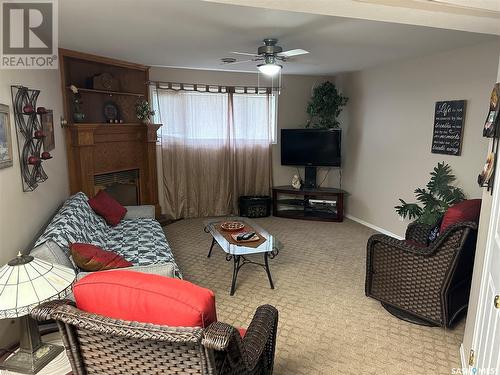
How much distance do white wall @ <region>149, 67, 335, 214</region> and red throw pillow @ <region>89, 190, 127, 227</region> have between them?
5.10ft

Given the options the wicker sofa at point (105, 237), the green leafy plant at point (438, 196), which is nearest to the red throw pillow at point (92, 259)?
the wicker sofa at point (105, 237)

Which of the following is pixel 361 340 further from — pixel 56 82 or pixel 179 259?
pixel 56 82

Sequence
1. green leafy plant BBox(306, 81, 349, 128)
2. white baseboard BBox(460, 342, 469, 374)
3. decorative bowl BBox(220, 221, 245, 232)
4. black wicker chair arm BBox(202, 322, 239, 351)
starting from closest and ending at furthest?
black wicker chair arm BBox(202, 322, 239, 351) < white baseboard BBox(460, 342, 469, 374) < decorative bowl BBox(220, 221, 245, 232) < green leafy plant BBox(306, 81, 349, 128)

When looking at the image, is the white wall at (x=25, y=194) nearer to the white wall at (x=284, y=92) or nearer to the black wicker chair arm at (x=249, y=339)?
the black wicker chair arm at (x=249, y=339)

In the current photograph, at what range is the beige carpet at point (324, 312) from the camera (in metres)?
2.21

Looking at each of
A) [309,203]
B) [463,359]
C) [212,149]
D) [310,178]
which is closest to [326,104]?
[310,178]

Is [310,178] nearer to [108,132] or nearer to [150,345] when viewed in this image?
[108,132]

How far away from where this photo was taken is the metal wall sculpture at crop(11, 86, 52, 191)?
237cm

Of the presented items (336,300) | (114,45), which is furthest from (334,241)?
(114,45)

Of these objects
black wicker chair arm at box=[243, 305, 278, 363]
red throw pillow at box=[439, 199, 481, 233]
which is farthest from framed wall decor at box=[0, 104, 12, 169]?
red throw pillow at box=[439, 199, 481, 233]

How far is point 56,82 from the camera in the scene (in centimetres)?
371

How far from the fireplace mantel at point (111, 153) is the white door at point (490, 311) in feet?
13.4

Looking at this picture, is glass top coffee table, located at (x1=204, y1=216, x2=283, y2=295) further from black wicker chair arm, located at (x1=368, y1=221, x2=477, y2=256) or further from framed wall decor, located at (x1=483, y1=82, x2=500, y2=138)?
framed wall decor, located at (x1=483, y1=82, x2=500, y2=138)

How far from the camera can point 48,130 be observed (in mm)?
3176
